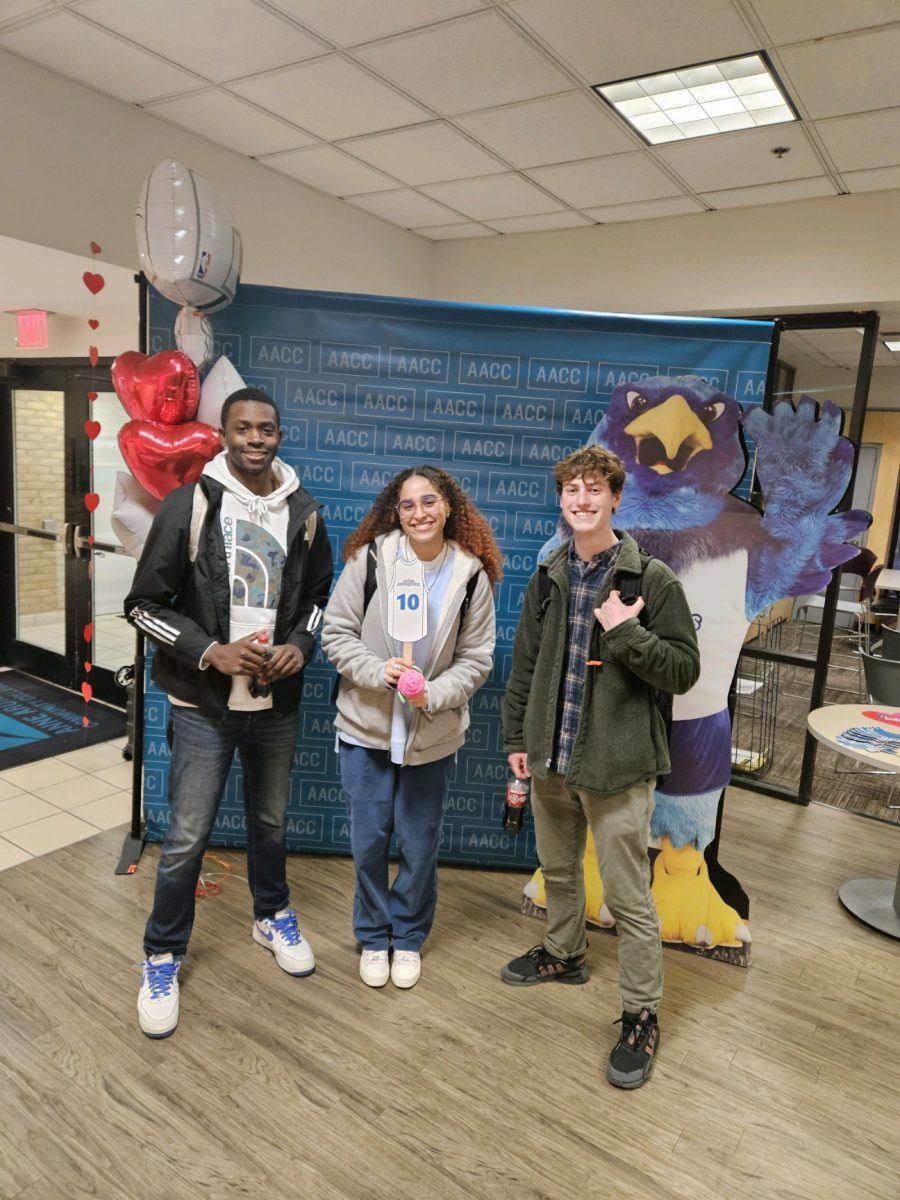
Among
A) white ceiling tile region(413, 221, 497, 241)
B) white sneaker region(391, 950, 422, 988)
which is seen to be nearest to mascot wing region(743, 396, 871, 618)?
white sneaker region(391, 950, 422, 988)

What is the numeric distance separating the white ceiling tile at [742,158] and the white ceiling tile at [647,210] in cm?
24

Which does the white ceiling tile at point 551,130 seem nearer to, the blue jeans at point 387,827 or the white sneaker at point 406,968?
the blue jeans at point 387,827

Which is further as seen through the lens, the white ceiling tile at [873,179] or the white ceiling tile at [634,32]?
the white ceiling tile at [873,179]

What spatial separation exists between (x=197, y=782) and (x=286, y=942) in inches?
24.8

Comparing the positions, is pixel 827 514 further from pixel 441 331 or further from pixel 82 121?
pixel 82 121

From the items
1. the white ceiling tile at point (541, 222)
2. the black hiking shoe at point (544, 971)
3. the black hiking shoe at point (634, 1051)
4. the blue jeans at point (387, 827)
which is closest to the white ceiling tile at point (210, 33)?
the white ceiling tile at point (541, 222)

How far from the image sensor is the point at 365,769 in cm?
225

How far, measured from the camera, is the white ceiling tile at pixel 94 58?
2756 millimetres

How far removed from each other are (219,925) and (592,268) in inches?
158

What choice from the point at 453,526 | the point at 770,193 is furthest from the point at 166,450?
the point at 770,193

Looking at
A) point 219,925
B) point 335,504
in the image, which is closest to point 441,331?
point 335,504

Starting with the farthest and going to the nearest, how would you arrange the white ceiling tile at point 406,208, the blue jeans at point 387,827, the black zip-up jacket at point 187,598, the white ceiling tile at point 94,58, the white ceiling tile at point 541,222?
1. the white ceiling tile at point 541,222
2. the white ceiling tile at point 406,208
3. the white ceiling tile at point 94,58
4. the blue jeans at point 387,827
5. the black zip-up jacket at point 187,598

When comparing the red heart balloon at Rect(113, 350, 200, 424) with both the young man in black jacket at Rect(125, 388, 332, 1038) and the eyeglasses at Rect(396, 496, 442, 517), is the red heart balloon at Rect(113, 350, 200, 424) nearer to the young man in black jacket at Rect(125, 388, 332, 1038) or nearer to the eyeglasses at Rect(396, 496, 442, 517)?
the young man in black jacket at Rect(125, 388, 332, 1038)

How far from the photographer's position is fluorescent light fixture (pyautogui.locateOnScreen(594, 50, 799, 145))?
2.88 m
